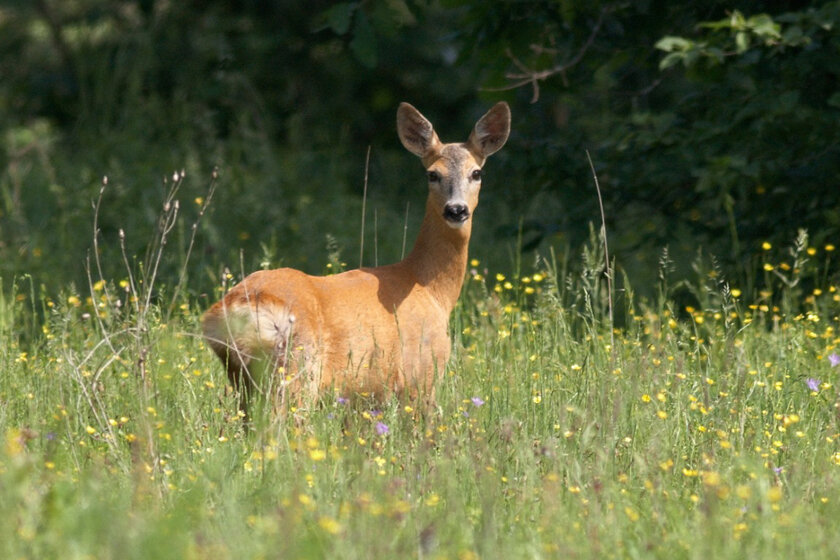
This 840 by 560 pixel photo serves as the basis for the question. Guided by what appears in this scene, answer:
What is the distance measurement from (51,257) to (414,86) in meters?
5.67

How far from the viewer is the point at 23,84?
12.6 meters

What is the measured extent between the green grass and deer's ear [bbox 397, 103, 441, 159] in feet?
2.87

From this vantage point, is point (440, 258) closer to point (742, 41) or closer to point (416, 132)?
point (416, 132)

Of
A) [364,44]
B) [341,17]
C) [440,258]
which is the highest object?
[341,17]

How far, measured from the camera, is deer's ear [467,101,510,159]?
18.3 feet

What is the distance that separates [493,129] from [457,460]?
7.17 feet

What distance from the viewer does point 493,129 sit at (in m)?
5.66

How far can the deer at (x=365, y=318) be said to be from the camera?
14.4 ft

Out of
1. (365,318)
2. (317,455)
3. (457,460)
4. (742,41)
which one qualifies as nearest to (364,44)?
(742,41)

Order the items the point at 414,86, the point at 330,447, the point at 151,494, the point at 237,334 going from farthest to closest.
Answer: the point at 414,86 < the point at 237,334 < the point at 330,447 < the point at 151,494

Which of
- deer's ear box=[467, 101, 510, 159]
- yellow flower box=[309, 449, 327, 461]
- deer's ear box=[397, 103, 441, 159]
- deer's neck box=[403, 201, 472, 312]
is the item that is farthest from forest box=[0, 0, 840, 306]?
yellow flower box=[309, 449, 327, 461]

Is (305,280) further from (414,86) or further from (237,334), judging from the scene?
(414,86)

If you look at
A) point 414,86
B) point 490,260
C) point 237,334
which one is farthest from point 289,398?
point 414,86

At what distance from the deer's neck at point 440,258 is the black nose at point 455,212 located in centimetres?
14
